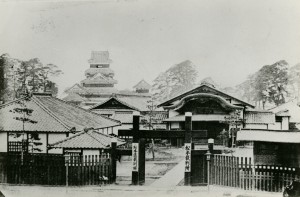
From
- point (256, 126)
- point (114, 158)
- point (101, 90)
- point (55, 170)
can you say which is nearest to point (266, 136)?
point (256, 126)

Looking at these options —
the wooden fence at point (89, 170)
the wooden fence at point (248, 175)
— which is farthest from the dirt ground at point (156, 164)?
the wooden fence at point (248, 175)

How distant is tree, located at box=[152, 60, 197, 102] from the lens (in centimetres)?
472

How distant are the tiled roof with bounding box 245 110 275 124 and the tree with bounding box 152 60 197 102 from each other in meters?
0.79

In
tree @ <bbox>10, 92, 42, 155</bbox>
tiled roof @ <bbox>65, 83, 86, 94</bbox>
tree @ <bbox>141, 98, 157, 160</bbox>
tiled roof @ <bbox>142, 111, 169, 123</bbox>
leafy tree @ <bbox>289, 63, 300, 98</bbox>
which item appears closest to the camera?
leafy tree @ <bbox>289, 63, 300, 98</bbox>

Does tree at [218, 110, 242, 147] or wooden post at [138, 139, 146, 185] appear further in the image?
tree at [218, 110, 242, 147]

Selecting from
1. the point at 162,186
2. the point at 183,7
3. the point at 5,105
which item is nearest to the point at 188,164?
the point at 162,186

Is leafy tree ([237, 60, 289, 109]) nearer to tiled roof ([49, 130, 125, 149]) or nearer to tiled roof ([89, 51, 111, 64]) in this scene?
tiled roof ([89, 51, 111, 64])

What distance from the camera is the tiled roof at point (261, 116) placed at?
5.01 metres

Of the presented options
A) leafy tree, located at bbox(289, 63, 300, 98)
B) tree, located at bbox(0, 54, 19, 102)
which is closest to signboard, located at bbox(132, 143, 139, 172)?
tree, located at bbox(0, 54, 19, 102)

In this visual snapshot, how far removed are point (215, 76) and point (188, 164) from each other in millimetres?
1012

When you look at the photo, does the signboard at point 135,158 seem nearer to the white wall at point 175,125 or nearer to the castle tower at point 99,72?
the castle tower at point 99,72

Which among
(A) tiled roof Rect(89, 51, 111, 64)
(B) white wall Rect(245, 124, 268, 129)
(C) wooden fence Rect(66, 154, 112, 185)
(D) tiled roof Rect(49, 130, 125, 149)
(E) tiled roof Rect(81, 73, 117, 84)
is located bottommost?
(C) wooden fence Rect(66, 154, 112, 185)

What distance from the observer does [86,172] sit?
495 cm

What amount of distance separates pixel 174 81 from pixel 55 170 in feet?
5.69
